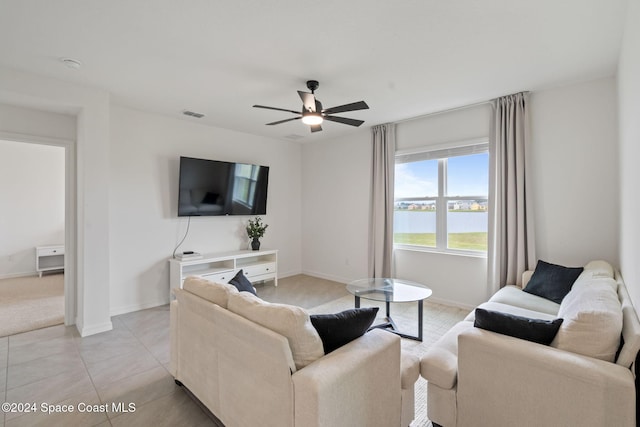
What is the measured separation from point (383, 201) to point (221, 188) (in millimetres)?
2631

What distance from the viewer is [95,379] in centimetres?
239

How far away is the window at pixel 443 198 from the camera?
4.02 meters

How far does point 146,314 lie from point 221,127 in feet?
9.93

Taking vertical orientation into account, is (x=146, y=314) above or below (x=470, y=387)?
below

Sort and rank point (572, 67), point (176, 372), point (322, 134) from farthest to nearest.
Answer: point (322, 134), point (572, 67), point (176, 372)

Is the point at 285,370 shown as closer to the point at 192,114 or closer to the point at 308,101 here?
the point at 308,101

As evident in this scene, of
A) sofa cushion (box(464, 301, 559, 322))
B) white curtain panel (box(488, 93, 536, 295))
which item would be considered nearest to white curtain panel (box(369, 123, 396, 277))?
white curtain panel (box(488, 93, 536, 295))

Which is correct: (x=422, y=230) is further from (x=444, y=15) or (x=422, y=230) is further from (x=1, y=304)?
(x=1, y=304)

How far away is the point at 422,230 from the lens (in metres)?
4.58

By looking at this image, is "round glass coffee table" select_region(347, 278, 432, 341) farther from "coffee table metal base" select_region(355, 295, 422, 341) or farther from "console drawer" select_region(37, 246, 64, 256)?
"console drawer" select_region(37, 246, 64, 256)

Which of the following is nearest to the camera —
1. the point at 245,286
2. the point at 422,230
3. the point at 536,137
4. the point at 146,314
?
the point at 245,286

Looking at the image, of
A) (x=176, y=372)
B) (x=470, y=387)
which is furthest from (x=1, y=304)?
(x=470, y=387)

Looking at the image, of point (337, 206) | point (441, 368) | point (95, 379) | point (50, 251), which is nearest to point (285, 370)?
point (441, 368)

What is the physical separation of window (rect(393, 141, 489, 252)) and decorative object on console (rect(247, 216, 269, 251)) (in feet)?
7.72
